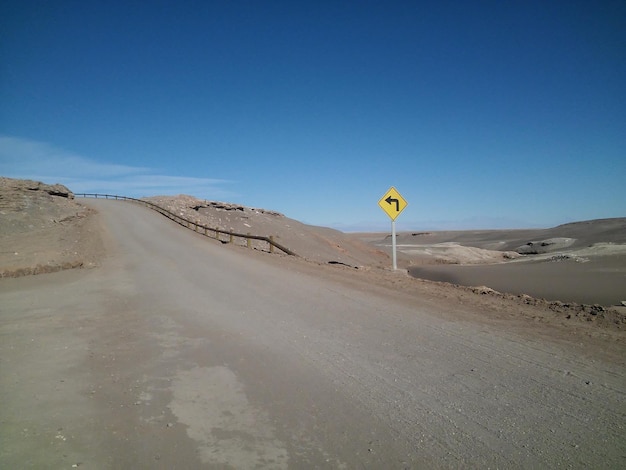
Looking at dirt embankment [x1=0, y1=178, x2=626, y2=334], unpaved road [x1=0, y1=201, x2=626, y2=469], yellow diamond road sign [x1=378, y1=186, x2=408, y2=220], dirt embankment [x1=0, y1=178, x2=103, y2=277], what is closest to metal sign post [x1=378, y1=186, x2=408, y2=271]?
yellow diamond road sign [x1=378, y1=186, x2=408, y2=220]

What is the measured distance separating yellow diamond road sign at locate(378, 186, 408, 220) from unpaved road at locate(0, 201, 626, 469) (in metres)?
6.67

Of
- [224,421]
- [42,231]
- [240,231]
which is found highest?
[240,231]

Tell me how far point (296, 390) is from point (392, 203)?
11.7m

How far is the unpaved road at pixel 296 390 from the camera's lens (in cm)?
380

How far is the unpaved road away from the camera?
3.80 metres

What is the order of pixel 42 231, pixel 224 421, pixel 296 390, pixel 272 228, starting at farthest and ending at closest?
1. pixel 272 228
2. pixel 42 231
3. pixel 296 390
4. pixel 224 421

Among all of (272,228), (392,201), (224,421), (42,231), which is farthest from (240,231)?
(224,421)

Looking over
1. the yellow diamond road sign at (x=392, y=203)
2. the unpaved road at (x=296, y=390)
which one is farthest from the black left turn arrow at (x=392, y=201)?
the unpaved road at (x=296, y=390)

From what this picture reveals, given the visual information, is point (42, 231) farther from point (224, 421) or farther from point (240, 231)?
point (224, 421)

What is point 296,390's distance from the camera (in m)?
5.17

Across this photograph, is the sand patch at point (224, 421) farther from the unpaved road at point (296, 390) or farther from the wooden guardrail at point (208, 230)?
the wooden guardrail at point (208, 230)

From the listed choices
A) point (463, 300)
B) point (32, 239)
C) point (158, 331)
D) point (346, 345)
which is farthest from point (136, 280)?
point (32, 239)

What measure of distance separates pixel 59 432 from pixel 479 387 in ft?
14.9

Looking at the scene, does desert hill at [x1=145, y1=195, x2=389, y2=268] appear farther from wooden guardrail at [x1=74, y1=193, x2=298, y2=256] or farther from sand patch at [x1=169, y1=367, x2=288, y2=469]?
sand patch at [x1=169, y1=367, x2=288, y2=469]
